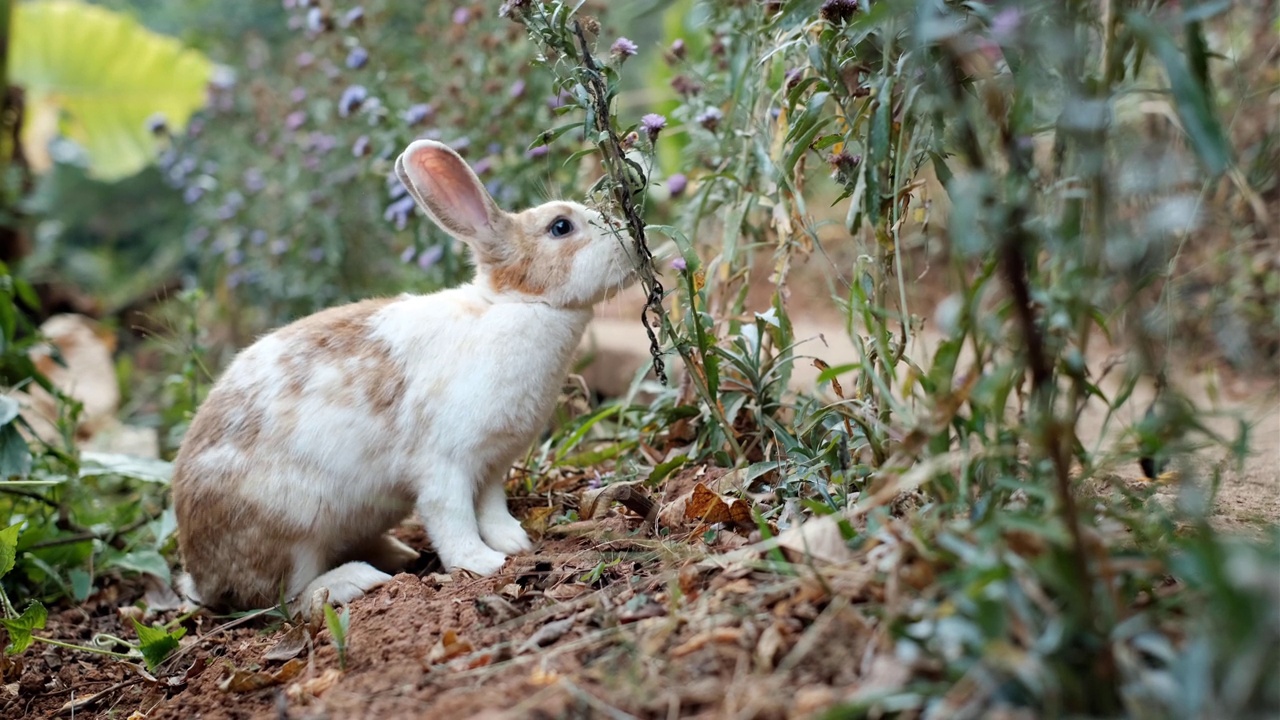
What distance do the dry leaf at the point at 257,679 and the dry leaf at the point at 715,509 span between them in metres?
1.03

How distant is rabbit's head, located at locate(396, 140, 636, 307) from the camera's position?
319 centimetres

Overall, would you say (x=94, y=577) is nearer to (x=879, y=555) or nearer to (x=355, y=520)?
(x=355, y=520)

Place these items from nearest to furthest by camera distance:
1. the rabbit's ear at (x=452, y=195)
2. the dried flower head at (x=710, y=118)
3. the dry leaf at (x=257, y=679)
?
the dry leaf at (x=257, y=679)
the rabbit's ear at (x=452, y=195)
the dried flower head at (x=710, y=118)

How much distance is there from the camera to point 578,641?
2188 millimetres

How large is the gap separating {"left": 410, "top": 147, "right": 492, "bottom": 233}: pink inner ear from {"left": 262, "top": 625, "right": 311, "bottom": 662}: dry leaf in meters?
1.22

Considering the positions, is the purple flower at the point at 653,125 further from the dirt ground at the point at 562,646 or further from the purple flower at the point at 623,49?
the dirt ground at the point at 562,646

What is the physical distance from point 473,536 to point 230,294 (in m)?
5.04

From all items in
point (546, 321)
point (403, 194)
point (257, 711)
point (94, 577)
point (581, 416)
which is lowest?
point (94, 577)

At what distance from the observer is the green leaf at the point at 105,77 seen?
8547 mm

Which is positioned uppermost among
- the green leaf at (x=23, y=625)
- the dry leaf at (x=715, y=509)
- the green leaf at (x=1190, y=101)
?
the green leaf at (x=1190, y=101)

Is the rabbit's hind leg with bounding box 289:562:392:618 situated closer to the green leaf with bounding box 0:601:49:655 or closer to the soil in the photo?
the soil

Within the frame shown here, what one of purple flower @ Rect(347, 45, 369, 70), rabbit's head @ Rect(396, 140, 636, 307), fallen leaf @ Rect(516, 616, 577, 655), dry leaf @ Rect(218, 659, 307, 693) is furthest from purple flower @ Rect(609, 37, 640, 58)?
purple flower @ Rect(347, 45, 369, 70)

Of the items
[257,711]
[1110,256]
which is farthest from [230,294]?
[1110,256]

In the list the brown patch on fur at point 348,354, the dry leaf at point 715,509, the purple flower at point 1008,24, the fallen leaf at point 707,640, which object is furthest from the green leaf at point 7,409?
the purple flower at point 1008,24
